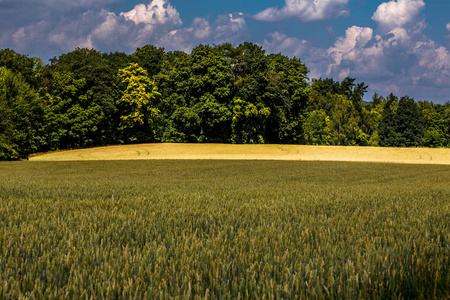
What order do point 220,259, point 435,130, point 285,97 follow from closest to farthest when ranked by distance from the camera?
point 220,259
point 285,97
point 435,130

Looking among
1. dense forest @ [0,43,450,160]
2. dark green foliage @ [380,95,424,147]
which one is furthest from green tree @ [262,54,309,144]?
dark green foliage @ [380,95,424,147]

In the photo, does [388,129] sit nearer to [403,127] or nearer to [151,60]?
[403,127]

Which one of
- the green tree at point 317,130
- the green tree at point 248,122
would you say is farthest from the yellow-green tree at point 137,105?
the green tree at point 317,130

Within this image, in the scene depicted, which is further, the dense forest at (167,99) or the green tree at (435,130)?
the green tree at (435,130)

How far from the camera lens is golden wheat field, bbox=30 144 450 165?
47.0m

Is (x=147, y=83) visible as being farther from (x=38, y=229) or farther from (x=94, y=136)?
(x=38, y=229)

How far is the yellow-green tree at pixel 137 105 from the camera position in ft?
197

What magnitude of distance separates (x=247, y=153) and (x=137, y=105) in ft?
74.6

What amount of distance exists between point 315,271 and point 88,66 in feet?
204

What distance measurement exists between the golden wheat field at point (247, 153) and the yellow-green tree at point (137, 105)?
299 inches

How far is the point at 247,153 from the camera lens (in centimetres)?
A: 5009

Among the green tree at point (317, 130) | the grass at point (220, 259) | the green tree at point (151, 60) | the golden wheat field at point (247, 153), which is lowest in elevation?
the golden wheat field at point (247, 153)

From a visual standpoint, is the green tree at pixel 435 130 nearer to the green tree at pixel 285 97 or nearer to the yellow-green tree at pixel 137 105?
the green tree at pixel 285 97

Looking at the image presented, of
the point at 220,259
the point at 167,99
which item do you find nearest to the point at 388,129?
the point at 167,99
